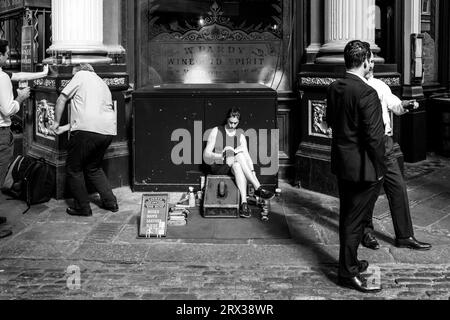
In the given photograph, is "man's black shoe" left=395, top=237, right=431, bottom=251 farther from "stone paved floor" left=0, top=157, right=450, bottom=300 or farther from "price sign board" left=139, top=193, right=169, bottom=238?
"price sign board" left=139, top=193, right=169, bottom=238

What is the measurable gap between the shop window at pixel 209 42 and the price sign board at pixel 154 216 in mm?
3358

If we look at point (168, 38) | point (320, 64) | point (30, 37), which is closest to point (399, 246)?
point (320, 64)

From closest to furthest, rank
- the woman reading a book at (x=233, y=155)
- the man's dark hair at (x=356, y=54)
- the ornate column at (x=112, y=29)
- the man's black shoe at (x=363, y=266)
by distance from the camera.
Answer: the man's dark hair at (x=356, y=54) < the man's black shoe at (x=363, y=266) < the woman reading a book at (x=233, y=155) < the ornate column at (x=112, y=29)

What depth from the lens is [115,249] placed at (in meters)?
6.20

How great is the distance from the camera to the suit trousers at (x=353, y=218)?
5.05 metres

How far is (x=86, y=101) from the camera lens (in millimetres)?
7223

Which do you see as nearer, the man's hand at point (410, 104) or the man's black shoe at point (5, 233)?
the man's hand at point (410, 104)

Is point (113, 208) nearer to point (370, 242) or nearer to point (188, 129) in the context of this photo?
point (188, 129)

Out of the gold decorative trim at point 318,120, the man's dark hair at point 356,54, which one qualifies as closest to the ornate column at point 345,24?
the gold decorative trim at point 318,120

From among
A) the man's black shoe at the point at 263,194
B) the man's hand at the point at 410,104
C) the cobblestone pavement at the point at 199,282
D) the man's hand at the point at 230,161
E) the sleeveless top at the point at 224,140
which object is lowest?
the cobblestone pavement at the point at 199,282

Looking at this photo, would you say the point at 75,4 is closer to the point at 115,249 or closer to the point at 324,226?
the point at 115,249

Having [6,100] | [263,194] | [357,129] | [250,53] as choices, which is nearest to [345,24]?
[250,53]

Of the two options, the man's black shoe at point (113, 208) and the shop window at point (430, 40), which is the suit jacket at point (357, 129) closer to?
the man's black shoe at point (113, 208)

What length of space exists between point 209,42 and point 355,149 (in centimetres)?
523
